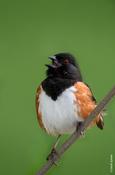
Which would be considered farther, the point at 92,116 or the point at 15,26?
the point at 15,26

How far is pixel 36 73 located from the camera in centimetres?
265

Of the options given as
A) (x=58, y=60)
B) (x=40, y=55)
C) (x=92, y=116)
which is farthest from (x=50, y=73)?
(x=40, y=55)

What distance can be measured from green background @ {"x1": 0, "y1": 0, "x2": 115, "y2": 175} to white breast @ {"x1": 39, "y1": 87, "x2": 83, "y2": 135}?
0.65 m

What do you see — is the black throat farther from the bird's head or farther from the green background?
the green background

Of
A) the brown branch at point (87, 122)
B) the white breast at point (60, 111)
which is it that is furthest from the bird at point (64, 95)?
the brown branch at point (87, 122)

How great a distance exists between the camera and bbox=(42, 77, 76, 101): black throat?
6.26 feet

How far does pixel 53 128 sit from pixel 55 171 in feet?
2.45

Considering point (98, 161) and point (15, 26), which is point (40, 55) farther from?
point (98, 161)

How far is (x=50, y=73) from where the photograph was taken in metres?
1.93

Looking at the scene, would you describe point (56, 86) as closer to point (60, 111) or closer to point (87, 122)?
point (60, 111)

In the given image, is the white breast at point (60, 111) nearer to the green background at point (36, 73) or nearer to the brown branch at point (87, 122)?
the brown branch at point (87, 122)

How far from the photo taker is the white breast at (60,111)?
190 cm

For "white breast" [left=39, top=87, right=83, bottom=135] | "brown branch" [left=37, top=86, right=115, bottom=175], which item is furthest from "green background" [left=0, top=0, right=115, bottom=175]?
"brown branch" [left=37, top=86, right=115, bottom=175]

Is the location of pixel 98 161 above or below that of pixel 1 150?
below
